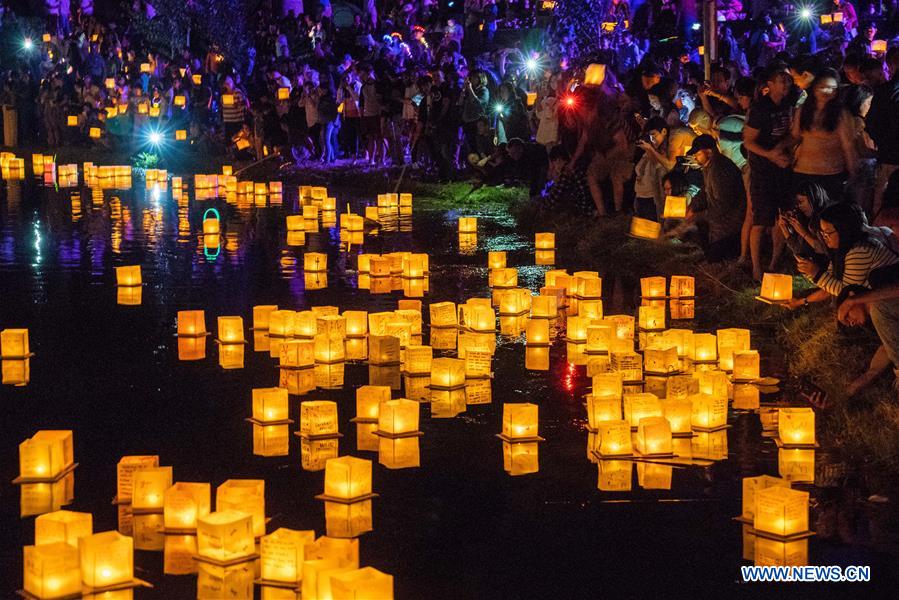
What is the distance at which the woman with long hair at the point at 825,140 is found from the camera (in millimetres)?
9266

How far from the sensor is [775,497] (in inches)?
201

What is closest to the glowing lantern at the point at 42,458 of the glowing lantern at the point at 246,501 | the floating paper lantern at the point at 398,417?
the glowing lantern at the point at 246,501

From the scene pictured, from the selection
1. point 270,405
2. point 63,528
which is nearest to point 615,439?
point 270,405

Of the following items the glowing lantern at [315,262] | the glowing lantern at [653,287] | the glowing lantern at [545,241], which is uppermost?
the glowing lantern at [545,241]

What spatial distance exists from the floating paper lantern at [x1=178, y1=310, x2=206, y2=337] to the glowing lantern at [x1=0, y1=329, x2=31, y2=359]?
109cm

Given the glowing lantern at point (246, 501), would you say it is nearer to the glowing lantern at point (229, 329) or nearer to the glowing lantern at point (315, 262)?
the glowing lantern at point (229, 329)

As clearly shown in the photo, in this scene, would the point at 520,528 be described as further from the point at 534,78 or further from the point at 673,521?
the point at 534,78

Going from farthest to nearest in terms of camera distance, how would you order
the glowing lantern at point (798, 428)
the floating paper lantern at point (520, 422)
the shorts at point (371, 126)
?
the shorts at point (371, 126)
the floating paper lantern at point (520, 422)
the glowing lantern at point (798, 428)

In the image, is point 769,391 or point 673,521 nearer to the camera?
point 673,521

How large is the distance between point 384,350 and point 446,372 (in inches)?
30.2

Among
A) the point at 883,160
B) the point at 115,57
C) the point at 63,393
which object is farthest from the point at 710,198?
the point at 115,57

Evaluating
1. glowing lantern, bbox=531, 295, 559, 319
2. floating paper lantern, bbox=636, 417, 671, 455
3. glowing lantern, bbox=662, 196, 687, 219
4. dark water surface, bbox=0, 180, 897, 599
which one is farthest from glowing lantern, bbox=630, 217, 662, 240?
floating paper lantern, bbox=636, 417, 671, 455

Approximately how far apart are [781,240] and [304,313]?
360 cm

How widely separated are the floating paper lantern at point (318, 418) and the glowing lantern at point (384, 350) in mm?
1714
